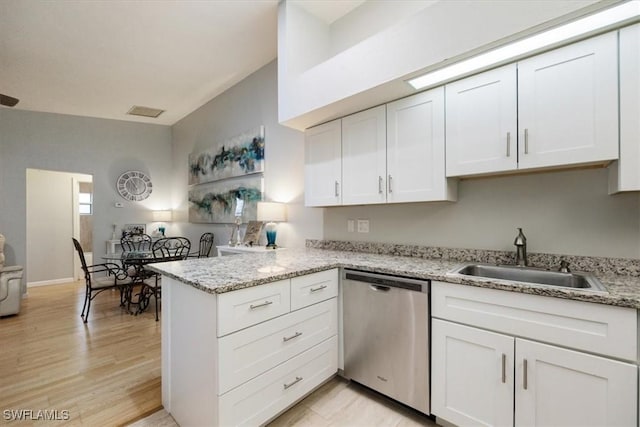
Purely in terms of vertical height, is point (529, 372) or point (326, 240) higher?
point (326, 240)

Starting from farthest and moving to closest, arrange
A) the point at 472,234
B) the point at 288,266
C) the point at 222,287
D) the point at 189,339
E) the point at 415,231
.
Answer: the point at 415,231
the point at 472,234
the point at 288,266
the point at 189,339
the point at 222,287

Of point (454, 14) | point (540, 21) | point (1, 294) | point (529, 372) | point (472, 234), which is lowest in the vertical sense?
point (1, 294)

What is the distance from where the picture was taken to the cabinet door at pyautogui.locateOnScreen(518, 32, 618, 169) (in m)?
1.40

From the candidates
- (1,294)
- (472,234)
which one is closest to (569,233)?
(472,234)

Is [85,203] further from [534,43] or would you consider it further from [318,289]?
[534,43]

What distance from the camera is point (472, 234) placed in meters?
2.10

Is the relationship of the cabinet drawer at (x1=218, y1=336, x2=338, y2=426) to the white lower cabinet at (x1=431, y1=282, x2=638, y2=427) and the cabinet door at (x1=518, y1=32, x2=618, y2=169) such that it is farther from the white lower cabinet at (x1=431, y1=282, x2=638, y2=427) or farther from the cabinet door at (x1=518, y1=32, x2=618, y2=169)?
the cabinet door at (x1=518, y1=32, x2=618, y2=169)

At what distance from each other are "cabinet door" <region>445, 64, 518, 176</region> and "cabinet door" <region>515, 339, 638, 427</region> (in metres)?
0.99

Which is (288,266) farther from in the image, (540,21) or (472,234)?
(540,21)

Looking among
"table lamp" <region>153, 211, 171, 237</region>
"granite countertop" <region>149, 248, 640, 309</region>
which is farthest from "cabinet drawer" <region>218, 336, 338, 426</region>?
"table lamp" <region>153, 211, 171, 237</region>

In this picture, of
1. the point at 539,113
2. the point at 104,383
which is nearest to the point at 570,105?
the point at 539,113

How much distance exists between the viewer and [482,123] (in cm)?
177

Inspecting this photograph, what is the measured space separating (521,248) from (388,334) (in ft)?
3.23

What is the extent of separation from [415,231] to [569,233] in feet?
3.15
